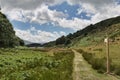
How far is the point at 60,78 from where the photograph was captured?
67.3ft

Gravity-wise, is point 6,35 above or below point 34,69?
above

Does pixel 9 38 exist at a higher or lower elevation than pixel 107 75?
higher

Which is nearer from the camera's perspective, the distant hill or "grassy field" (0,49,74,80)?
"grassy field" (0,49,74,80)

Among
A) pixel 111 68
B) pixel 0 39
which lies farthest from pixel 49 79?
pixel 0 39

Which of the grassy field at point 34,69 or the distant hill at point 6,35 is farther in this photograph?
the distant hill at point 6,35

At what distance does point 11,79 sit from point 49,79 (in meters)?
2.24

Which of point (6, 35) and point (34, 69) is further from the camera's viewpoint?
point (6, 35)

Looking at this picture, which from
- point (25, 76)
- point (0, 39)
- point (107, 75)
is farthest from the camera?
point (0, 39)

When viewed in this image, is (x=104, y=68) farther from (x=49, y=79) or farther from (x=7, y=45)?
(x=7, y=45)

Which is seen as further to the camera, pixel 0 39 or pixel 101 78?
pixel 0 39

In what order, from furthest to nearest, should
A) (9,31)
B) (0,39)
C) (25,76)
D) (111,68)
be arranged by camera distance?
(9,31)
(0,39)
(111,68)
(25,76)

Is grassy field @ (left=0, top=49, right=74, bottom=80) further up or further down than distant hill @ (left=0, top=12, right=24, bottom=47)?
further down

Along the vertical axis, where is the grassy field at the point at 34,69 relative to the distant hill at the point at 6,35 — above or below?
below

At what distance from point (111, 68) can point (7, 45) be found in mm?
81558
